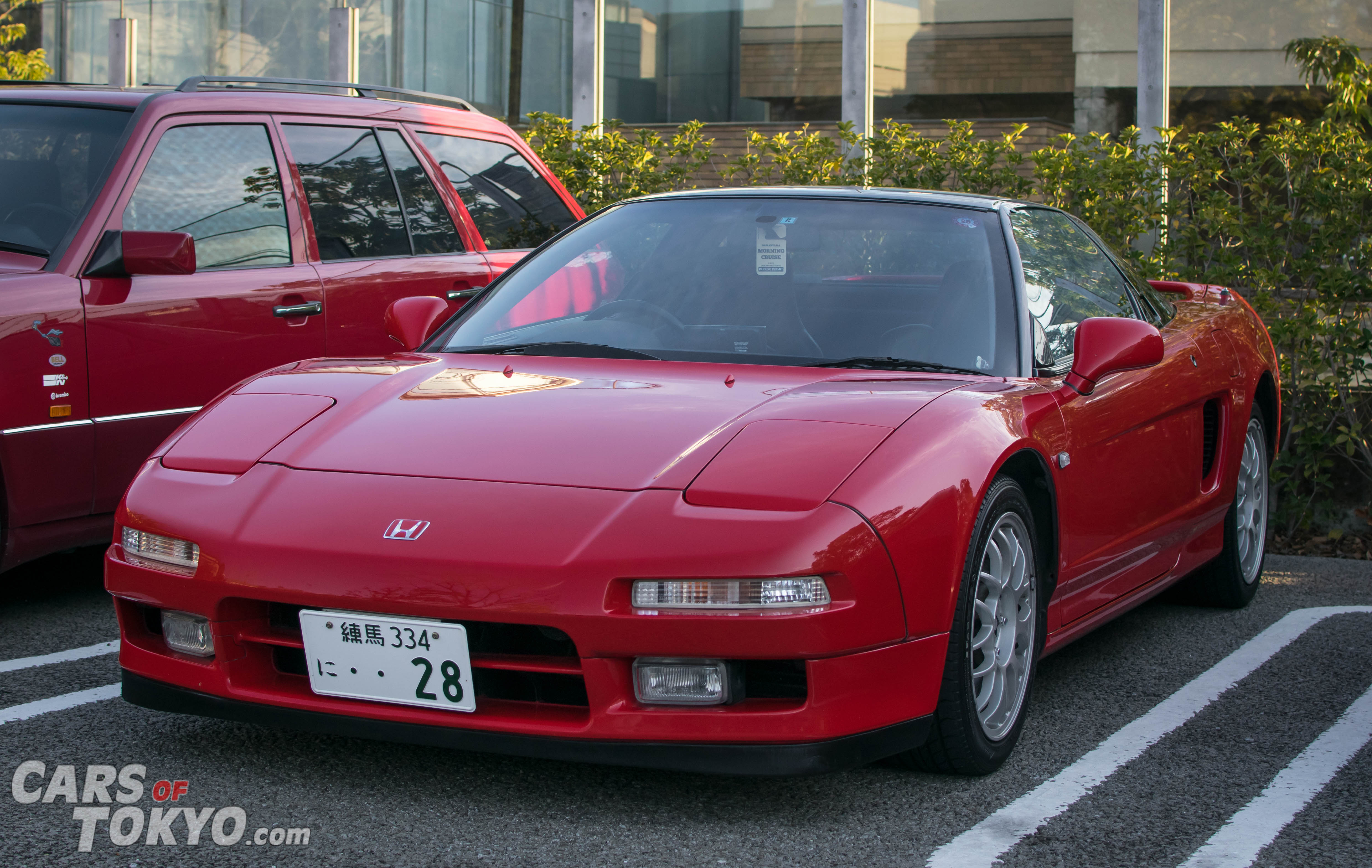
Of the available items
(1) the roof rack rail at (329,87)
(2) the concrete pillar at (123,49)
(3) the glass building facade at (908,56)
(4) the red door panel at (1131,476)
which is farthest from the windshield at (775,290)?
(2) the concrete pillar at (123,49)

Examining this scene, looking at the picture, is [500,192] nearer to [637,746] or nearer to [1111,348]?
[1111,348]

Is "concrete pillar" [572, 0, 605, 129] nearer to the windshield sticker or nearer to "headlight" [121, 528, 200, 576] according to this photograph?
the windshield sticker

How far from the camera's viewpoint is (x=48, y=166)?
16.5ft

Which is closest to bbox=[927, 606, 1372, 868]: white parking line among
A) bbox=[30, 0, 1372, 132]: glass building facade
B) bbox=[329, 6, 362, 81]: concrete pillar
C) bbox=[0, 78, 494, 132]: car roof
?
bbox=[0, 78, 494, 132]: car roof

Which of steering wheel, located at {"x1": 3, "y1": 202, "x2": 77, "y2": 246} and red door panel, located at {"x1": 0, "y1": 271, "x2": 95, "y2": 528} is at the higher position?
steering wheel, located at {"x1": 3, "y1": 202, "x2": 77, "y2": 246}

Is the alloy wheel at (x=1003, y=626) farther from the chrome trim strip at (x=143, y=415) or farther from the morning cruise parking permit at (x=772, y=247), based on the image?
the chrome trim strip at (x=143, y=415)

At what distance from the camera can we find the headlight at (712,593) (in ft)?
9.07

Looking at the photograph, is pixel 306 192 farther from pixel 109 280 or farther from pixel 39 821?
pixel 39 821

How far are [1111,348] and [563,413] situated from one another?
146 cm

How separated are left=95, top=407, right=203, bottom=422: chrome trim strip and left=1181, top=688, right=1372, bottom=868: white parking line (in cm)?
318

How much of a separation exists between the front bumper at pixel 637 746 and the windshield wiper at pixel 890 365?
0.99 m

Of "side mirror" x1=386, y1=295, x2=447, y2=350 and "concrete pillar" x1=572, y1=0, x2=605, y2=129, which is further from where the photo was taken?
→ "concrete pillar" x1=572, y1=0, x2=605, y2=129

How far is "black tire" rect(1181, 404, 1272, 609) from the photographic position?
206 inches

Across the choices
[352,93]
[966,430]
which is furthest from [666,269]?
[352,93]
